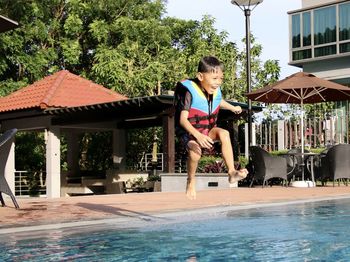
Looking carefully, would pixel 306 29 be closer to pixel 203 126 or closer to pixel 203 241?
pixel 203 126

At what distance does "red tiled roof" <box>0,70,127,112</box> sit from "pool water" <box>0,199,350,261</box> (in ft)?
38.8

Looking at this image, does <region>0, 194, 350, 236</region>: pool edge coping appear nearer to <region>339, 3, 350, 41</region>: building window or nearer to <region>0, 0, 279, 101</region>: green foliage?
<region>0, 0, 279, 101</region>: green foliage

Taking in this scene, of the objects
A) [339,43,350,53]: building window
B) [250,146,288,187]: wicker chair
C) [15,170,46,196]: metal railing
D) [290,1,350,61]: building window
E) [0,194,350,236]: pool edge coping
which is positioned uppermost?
[290,1,350,61]: building window

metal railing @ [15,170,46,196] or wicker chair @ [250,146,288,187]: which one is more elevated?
wicker chair @ [250,146,288,187]

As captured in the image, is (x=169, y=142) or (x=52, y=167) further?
(x=52, y=167)

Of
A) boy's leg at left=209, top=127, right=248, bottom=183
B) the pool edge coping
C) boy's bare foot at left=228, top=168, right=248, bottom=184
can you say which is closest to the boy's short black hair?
boy's leg at left=209, top=127, right=248, bottom=183

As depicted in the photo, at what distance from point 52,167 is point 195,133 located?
13.6m

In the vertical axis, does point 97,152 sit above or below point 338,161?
above

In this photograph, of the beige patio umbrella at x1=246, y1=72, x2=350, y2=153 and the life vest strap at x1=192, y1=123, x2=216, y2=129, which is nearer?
the life vest strap at x1=192, y1=123, x2=216, y2=129

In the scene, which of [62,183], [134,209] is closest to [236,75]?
[62,183]

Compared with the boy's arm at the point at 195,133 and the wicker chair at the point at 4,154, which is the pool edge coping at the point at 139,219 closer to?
the boy's arm at the point at 195,133

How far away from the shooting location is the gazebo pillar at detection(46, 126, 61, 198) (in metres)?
18.0

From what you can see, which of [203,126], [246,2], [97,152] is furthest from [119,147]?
[203,126]

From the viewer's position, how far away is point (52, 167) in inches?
711
